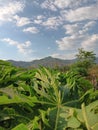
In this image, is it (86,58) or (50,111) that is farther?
(86,58)

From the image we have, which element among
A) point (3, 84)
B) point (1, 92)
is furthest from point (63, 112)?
point (3, 84)

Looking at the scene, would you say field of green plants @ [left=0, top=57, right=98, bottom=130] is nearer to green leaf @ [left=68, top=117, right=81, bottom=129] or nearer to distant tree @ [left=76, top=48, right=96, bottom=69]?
green leaf @ [left=68, top=117, right=81, bottom=129]

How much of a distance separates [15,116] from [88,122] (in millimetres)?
323

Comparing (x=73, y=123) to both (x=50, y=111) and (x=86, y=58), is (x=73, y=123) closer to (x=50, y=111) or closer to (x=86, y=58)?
(x=50, y=111)

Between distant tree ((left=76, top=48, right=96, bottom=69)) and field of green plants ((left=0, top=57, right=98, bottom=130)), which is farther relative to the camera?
distant tree ((left=76, top=48, right=96, bottom=69))

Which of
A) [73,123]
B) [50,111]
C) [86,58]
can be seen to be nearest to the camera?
[73,123]

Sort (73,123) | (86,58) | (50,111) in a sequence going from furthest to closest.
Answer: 1. (86,58)
2. (50,111)
3. (73,123)

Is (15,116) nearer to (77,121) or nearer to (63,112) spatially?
(63,112)

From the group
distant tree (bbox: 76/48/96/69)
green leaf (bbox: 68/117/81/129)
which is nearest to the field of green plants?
green leaf (bbox: 68/117/81/129)

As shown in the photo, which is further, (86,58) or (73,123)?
(86,58)

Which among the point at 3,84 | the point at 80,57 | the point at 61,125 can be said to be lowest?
the point at 61,125

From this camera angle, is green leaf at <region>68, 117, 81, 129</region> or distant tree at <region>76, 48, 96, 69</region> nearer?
green leaf at <region>68, 117, 81, 129</region>

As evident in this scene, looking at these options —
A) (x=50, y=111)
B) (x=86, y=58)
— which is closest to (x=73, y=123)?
(x=50, y=111)

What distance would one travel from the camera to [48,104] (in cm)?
99
